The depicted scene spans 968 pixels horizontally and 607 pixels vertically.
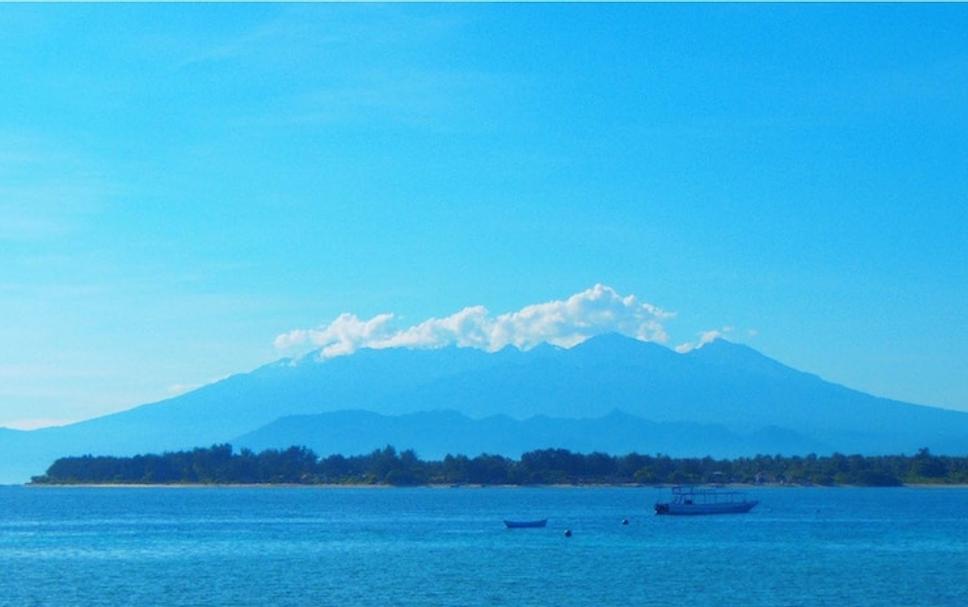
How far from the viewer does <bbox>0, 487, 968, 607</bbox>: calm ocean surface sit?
5678 cm

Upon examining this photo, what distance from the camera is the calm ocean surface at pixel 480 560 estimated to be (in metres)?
56.8

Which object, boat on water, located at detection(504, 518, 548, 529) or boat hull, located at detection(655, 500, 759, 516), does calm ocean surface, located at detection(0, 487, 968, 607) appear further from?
boat hull, located at detection(655, 500, 759, 516)

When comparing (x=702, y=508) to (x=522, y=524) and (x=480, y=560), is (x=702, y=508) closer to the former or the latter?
(x=522, y=524)

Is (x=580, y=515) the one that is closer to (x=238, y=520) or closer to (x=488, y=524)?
(x=488, y=524)

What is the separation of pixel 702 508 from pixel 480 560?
58644 millimetres

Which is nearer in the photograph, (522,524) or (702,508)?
(522,524)

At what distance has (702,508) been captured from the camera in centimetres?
12800

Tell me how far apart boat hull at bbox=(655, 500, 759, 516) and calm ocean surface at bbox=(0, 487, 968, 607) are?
1764mm

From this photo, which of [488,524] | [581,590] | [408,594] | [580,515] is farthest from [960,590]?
[580,515]

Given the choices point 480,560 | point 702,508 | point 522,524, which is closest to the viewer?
point 480,560

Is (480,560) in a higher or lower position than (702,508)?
lower

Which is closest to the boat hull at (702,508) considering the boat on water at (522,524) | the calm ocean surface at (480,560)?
the calm ocean surface at (480,560)

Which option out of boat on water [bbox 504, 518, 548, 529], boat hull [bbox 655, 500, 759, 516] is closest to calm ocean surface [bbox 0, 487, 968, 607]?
boat on water [bbox 504, 518, 548, 529]

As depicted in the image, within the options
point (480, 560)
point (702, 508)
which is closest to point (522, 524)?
point (480, 560)
